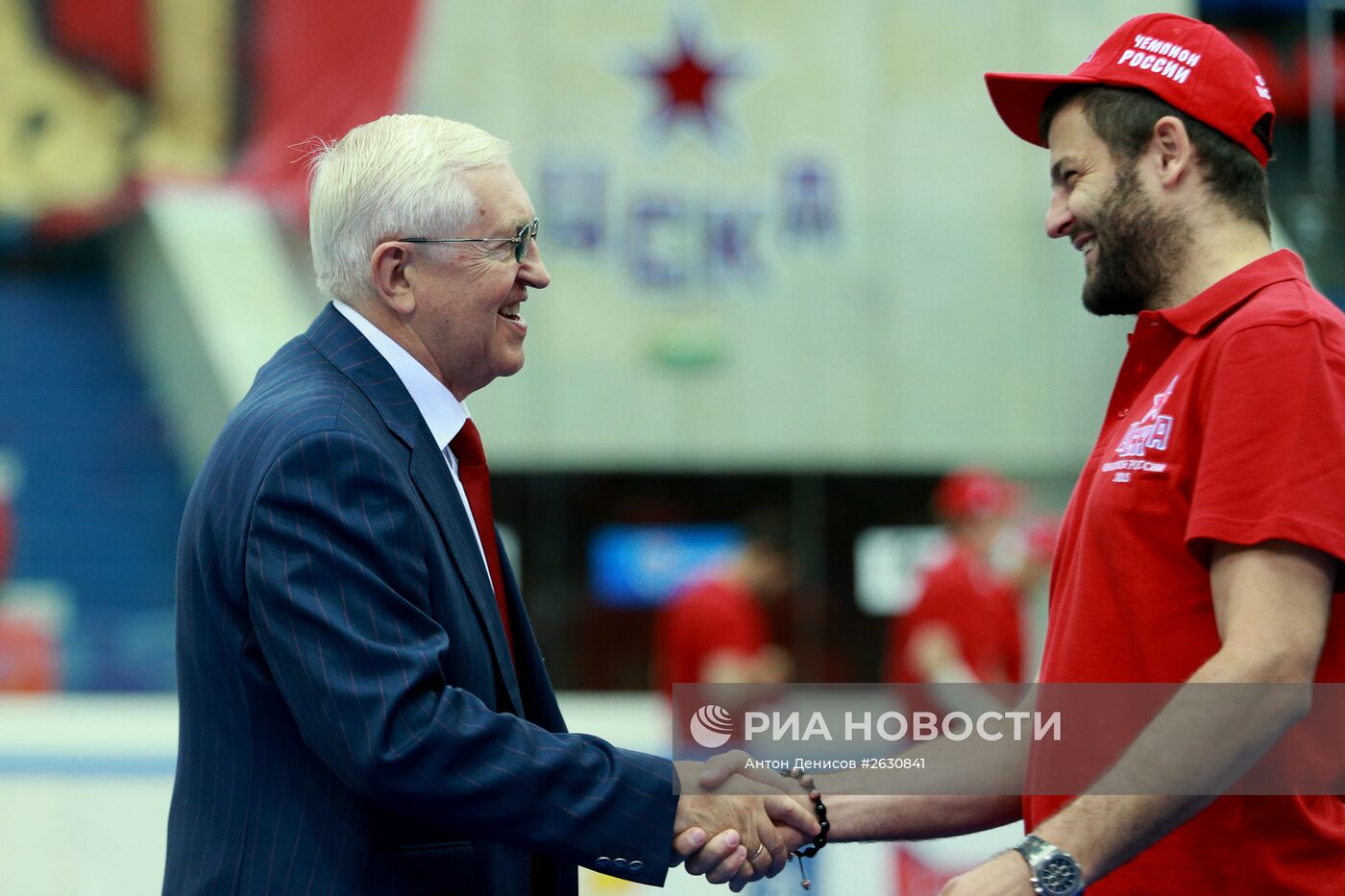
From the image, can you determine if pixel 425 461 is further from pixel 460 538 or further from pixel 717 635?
pixel 717 635

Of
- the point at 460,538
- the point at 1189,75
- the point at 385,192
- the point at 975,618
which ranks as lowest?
the point at 975,618

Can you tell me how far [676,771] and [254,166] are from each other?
36.1 feet

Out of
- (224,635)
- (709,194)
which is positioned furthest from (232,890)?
(709,194)

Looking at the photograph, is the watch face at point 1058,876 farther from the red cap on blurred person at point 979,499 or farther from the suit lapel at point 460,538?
the red cap on blurred person at point 979,499

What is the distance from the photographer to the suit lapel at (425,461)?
2475 millimetres

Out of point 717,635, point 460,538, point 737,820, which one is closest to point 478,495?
point 460,538

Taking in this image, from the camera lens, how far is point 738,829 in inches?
107

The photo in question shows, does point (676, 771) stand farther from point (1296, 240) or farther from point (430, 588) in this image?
point (1296, 240)

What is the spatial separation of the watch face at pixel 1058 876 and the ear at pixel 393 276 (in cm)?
130

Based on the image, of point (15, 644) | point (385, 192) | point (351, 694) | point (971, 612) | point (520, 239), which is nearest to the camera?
point (351, 694)

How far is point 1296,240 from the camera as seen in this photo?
42.1 ft

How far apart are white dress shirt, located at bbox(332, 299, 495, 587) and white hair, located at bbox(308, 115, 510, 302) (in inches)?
2.4

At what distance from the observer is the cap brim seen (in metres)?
2.56

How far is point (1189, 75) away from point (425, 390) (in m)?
1.28
